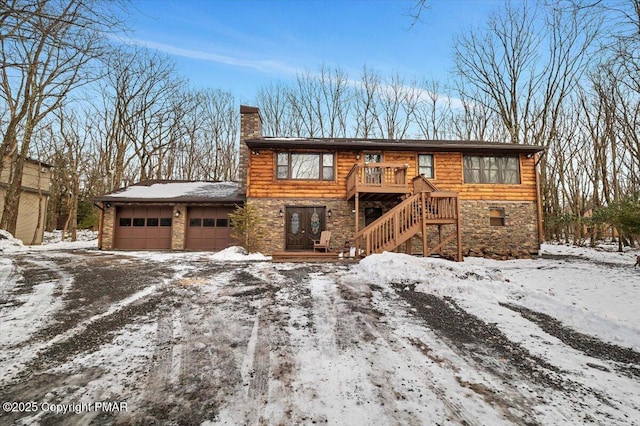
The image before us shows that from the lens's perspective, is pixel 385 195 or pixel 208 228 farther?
pixel 208 228

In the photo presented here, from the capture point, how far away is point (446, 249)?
39.1 feet

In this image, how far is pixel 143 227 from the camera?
13430 millimetres

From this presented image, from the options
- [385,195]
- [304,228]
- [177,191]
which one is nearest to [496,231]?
[385,195]

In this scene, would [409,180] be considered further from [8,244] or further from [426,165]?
[8,244]

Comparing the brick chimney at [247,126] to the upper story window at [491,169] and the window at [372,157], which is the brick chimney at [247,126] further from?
the upper story window at [491,169]

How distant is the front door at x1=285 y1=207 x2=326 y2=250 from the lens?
11812mm

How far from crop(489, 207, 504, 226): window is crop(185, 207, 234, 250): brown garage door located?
1187cm

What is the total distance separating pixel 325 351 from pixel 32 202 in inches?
964

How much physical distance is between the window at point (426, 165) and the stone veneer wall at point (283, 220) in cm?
359

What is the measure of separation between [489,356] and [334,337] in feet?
5.40


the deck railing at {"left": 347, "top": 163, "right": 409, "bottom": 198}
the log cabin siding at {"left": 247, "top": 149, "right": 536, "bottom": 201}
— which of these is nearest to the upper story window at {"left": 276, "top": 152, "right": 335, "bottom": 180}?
the log cabin siding at {"left": 247, "top": 149, "right": 536, "bottom": 201}

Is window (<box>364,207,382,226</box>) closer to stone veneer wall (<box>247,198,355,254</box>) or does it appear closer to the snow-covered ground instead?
stone veneer wall (<box>247,198,355,254</box>)

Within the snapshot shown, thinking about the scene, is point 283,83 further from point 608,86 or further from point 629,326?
point 629,326

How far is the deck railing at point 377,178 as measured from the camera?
10414mm
